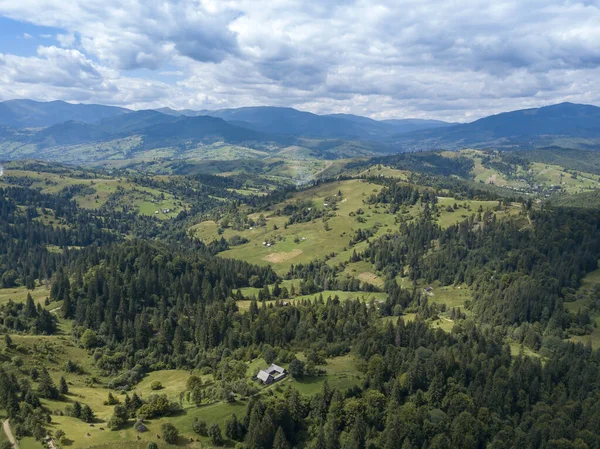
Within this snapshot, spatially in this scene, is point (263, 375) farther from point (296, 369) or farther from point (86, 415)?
point (86, 415)

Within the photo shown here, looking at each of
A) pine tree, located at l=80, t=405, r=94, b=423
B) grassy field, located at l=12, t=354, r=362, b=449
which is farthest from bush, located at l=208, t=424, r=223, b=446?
pine tree, located at l=80, t=405, r=94, b=423

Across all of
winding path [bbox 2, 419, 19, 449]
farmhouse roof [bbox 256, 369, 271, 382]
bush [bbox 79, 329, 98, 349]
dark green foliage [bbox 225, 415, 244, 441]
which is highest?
winding path [bbox 2, 419, 19, 449]

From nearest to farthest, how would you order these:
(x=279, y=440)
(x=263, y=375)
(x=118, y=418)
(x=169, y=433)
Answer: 1. (x=169, y=433)
2. (x=279, y=440)
3. (x=118, y=418)
4. (x=263, y=375)

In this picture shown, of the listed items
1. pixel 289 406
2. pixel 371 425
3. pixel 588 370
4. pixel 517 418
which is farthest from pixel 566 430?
pixel 289 406

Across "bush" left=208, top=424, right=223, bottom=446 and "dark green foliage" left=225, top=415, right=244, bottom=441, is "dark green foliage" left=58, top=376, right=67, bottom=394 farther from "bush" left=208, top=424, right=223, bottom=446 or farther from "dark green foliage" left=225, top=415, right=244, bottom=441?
"dark green foliage" left=225, top=415, right=244, bottom=441

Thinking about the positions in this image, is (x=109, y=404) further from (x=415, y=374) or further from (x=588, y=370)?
(x=588, y=370)

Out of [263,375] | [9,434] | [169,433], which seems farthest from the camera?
[263,375]

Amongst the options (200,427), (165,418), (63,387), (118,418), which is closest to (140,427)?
(118,418)

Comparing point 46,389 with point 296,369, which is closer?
point 46,389

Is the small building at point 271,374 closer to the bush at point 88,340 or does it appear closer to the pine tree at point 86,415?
the pine tree at point 86,415
